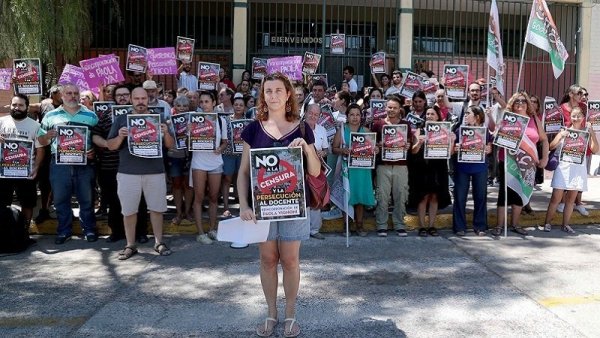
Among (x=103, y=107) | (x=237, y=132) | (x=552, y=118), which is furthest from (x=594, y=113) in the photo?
(x=103, y=107)

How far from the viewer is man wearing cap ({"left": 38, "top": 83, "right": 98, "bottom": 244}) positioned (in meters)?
7.59

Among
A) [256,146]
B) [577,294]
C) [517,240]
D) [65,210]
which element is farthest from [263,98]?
[517,240]

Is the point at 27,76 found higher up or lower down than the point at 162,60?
lower down

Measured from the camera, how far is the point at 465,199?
8.27m

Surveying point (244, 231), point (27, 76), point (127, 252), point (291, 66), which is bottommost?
point (127, 252)

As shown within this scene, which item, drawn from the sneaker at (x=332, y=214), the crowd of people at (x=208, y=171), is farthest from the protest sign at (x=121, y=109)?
the sneaker at (x=332, y=214)

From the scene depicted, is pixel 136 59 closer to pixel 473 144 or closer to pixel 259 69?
pixel 259 69

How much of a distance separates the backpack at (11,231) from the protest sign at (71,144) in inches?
31.3

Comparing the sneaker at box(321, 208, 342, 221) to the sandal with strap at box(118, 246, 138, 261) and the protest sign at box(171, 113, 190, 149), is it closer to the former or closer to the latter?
the protest sign at box(171, 113, 190, 149)

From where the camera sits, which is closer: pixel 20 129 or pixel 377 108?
pixel 20 129

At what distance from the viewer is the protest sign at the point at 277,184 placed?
15.0 ft

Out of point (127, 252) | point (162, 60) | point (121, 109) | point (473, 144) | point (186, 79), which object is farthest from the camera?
point (186, 79)

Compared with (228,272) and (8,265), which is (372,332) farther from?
(8,265)

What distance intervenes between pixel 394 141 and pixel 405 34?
7.78 m
